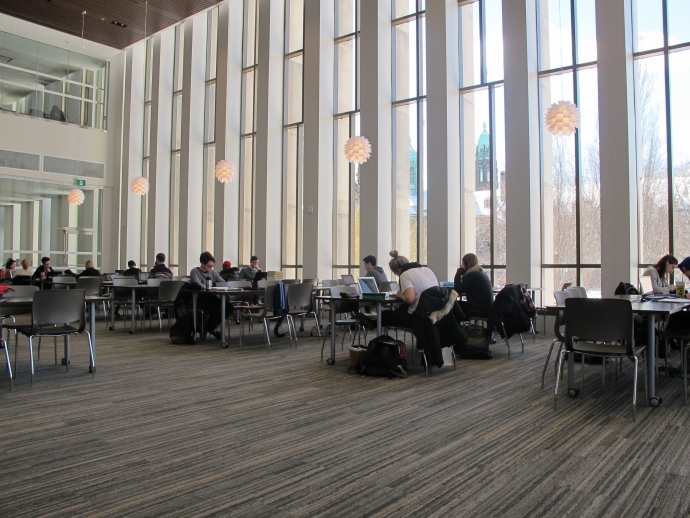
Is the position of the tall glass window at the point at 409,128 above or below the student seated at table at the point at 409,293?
above

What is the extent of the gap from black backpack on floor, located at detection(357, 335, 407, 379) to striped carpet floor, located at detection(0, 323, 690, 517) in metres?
0.18

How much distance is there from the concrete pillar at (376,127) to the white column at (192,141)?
18.5 ft

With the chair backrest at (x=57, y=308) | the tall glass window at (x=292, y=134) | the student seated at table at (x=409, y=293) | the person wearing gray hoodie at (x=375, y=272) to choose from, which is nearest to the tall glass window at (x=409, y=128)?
the person wearing gray hoodie at (x=375, y=272)

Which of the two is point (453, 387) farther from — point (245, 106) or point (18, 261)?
point (18, 261)

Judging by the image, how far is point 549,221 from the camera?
903cm

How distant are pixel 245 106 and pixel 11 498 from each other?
12.4 meters

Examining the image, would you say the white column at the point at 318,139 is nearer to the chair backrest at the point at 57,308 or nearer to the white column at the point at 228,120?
the white column at the point at 228,120

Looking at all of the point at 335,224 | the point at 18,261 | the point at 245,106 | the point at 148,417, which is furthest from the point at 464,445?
the point at 18,261

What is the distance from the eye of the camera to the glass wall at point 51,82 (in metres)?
14.5

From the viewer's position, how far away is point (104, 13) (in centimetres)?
1276

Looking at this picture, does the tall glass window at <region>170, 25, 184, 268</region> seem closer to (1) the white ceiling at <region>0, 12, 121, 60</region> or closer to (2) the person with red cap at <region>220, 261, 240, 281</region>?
(1) the white ceiling at <region>0, 12, 121, 60</region>

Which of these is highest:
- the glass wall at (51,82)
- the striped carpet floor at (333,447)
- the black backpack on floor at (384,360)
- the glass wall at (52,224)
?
the glass wall at (51,82)

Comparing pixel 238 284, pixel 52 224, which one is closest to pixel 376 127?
pixel 238 284

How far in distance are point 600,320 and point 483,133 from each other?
6584 millimetres
